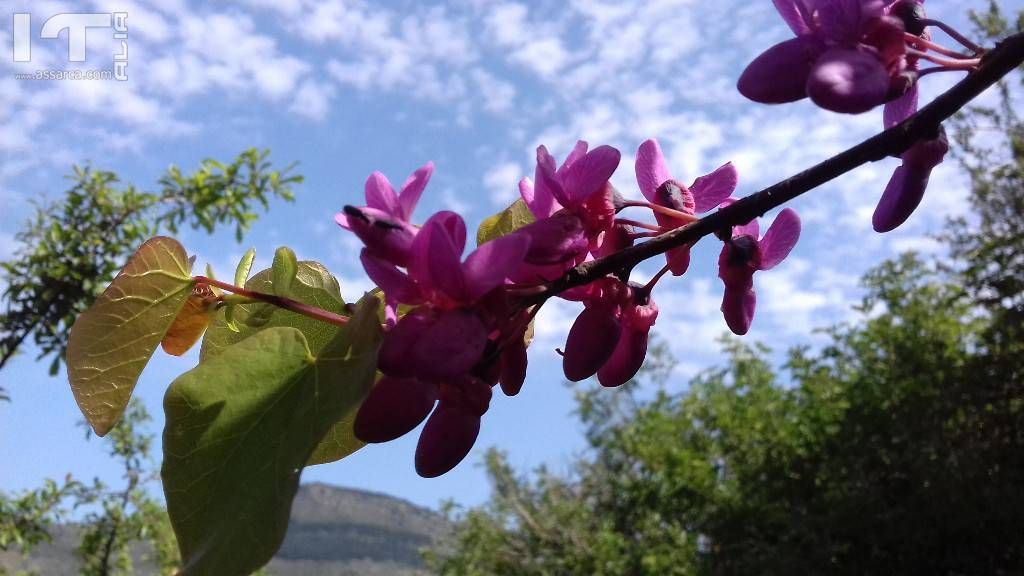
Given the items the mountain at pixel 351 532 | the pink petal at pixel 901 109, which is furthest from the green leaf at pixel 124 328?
the mountain at pixel 351 532

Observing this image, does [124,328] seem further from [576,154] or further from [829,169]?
[829,169]

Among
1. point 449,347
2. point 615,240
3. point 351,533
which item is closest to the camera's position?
point 449,347

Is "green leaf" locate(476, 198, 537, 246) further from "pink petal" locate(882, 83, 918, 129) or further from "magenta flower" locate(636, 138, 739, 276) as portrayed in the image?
"pink petal" locate(882, 83, 918, 129)

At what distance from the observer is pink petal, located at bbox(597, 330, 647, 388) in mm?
524

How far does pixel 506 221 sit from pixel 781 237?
0.60 feet

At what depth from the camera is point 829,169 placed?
42 centimetres

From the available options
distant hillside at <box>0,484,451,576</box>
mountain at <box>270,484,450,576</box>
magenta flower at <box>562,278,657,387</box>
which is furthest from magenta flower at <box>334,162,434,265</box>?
mountain at <box>270,484,450,576</box>

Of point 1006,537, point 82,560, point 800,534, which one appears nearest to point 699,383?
point 800,534

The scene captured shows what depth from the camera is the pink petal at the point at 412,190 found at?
0.48m

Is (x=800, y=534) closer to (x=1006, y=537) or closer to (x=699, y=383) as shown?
(x=1006, y=537)

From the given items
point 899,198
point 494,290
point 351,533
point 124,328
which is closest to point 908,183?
point 899,198

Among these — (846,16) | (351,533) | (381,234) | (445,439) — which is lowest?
(351,533)

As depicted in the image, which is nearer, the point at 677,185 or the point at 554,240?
the point at 554,240

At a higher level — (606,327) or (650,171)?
(650,171)
